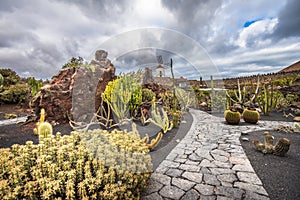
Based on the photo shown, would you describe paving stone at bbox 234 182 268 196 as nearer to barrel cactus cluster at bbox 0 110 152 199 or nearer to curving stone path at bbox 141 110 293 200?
curving stone path at bbox 141 110 293 200

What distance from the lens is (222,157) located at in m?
2.85

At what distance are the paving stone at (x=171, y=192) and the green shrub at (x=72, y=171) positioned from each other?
11.2 inches

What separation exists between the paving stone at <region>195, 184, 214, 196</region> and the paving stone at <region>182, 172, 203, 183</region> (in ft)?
0.35

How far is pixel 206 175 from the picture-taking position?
7.47 ft

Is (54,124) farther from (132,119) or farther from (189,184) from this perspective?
(189,184)

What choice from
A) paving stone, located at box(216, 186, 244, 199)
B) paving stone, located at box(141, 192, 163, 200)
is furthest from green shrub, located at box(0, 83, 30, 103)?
paving stone, located at box(216, 186, 244, 199)

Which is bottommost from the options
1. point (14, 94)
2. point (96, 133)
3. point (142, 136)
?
point (142, 136)

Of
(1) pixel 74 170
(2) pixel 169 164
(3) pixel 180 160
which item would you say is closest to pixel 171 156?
(3) pixel 180 160

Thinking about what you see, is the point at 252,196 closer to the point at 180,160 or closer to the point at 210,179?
the point at 210,179

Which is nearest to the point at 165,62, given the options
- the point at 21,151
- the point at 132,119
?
the point at 132,119

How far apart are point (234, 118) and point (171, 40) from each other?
3129 mm

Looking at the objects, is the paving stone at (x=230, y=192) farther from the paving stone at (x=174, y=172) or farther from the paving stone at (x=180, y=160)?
the paving stone at (x=180, y=160)

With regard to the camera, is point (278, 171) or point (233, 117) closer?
point (278, 171)

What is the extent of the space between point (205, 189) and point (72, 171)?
1531 millimetres
